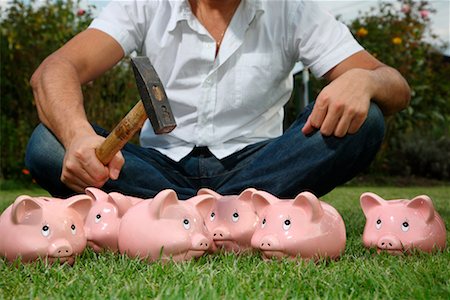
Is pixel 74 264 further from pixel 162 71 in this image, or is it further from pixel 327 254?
pixel 162 71

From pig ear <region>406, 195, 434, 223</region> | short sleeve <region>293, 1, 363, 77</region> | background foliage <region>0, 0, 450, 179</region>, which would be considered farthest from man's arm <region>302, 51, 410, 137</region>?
background foliage <region>0, 0, 450, 179</region>

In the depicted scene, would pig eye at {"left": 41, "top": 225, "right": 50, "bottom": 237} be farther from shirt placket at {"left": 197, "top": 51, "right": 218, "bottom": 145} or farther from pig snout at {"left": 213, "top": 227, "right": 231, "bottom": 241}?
shirt placket at {"left": 197, "top": 51, "right": 218, "bottom": 145}

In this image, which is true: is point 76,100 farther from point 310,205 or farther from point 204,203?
point 310,205

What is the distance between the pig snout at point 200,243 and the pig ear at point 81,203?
0.37m

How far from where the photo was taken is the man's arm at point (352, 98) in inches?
86.4

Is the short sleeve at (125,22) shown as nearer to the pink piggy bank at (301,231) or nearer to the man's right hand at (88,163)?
the man's right hand at (88,163)

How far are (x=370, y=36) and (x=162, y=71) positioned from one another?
5184 mm

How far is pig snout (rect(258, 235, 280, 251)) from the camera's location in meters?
1.91

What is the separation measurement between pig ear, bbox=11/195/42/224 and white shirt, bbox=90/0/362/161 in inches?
34.0

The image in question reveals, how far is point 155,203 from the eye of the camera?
1.94 meters

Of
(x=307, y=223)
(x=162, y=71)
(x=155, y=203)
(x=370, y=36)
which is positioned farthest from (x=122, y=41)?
(x=370, y=36)

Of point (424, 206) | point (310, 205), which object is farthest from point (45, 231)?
point (424, 206)

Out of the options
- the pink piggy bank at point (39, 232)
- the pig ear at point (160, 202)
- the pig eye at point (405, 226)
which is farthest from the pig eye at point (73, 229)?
the pig eye at point (405, 226)

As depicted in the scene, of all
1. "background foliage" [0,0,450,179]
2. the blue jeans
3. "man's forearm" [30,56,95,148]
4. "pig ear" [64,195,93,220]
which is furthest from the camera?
"background foliage" [0,0,450,179]
